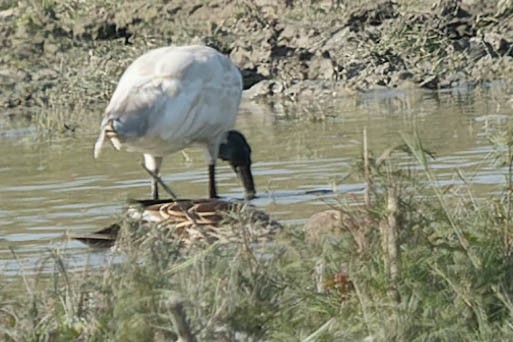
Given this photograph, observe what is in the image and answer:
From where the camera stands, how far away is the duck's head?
9094 mm

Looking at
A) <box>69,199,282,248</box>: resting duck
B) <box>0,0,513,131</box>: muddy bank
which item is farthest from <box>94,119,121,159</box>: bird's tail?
<box>0,0,513,131</box>: muddy bank

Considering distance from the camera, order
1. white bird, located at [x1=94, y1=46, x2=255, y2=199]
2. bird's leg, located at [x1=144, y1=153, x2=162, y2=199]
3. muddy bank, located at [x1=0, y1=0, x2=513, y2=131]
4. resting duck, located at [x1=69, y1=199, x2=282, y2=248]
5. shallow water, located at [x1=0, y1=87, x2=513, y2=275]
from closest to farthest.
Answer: resting duck, located at [x1=69, y1=199, x2=282, y2=248], shallow water, located at [x1=0, y1=87, x2=513, y2=275], white bird, located at [x1=94, y1=46, x2=255, y2=199], bird's leg, located at [x1=144, y1=153, x2=162, y2=199], muddy bank, located at [x1=0, y1=0, x2=513, y2=131]

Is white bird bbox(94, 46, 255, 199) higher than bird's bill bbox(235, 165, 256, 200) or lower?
higher

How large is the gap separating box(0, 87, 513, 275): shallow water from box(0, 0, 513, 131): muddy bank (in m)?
0.85

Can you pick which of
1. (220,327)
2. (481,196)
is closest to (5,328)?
(220,327)

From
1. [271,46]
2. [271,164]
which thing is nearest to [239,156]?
[271,164]

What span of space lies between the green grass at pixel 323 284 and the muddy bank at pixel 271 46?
8.50 metres

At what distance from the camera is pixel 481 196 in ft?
22.4

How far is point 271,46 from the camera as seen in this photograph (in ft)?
52.3

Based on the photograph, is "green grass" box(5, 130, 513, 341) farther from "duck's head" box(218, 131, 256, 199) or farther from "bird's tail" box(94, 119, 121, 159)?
"duck's head" box(218, 131, 256, 199)

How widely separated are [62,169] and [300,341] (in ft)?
22.2

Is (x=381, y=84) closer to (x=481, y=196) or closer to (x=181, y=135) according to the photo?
(x=181, y=135)

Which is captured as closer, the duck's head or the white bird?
the white bird

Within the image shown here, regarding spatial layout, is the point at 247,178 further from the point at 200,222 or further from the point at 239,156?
the point at 200,222
